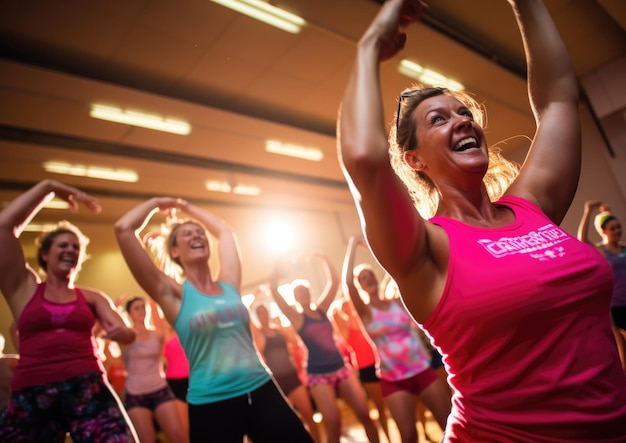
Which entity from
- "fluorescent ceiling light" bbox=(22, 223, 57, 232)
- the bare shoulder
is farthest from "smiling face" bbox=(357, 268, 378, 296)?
"fluorescent ceiling light" bbox=(22, 223, 57, 232)

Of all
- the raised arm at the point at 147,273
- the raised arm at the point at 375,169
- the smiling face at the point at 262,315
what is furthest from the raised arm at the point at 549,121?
the smiling face at the point at 262,315

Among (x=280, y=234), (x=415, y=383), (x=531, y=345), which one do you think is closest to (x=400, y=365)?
(x=415, y=383)

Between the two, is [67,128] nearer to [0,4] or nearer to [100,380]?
[0,4]

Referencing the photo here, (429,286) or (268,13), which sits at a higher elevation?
(268,13)

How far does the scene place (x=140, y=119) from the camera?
5070mm

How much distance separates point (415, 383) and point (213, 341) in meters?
1.61

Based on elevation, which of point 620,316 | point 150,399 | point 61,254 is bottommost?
point 620,316

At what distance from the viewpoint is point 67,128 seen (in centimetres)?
493

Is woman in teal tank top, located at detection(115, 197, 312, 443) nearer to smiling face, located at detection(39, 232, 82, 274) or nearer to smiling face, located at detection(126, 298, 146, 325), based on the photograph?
smiling face, located at detection(39, 232, 82, 274)

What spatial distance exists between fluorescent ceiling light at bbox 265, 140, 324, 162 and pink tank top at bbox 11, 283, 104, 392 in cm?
459

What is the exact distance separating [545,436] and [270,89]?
5.02 meters

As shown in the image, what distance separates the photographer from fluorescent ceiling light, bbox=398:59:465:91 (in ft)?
17.4

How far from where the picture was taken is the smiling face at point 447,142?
997 mm

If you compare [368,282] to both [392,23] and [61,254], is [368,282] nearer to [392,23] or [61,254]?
[61,254]
